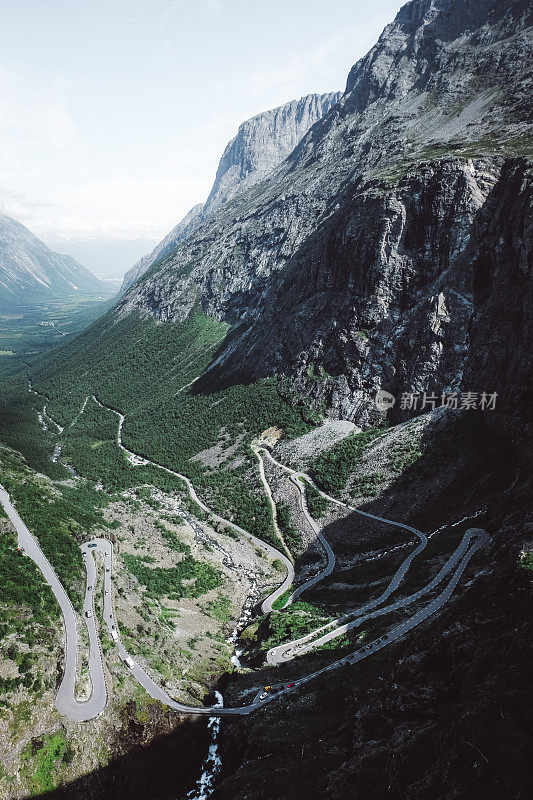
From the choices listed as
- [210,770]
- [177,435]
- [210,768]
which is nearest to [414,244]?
[177,435]

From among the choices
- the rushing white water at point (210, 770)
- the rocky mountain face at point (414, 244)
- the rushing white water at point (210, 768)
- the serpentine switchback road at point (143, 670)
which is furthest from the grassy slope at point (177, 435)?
the rushing white water at point (210, 770)

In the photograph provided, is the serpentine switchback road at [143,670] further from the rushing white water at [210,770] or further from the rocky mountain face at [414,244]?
the rocky mountain face at [414,244]

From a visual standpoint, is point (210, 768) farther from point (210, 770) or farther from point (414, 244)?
point (414, 244)

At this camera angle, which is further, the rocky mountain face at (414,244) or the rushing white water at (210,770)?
the rocky mountain face at (414,244)

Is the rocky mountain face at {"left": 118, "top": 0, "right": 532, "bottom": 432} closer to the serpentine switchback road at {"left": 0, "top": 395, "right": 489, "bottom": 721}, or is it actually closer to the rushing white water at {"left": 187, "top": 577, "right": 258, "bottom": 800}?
the serpentine switchback road at {"left": 0, "top": 395, "right": 489, "bottom": 721}

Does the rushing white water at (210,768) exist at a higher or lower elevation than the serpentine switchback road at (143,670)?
lower

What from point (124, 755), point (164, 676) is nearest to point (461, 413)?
point (164, 676)

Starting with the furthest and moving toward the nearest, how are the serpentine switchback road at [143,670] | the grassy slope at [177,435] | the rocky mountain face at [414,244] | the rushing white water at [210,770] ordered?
the grassy slope at [177,435] < the rocky mountain face at [414,244] < the serpentine switchback road at [143,670] < the rushing white water at [210,770]
